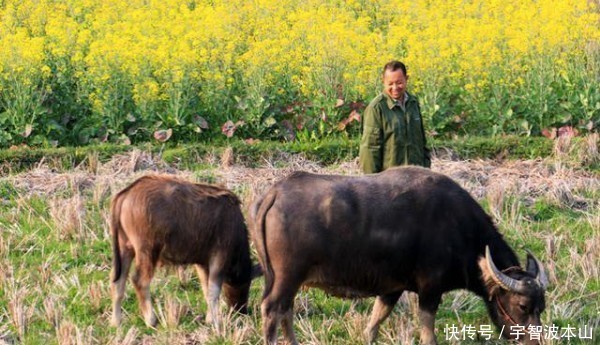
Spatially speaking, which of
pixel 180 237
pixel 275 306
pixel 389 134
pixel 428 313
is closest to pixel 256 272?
pixel 180 237

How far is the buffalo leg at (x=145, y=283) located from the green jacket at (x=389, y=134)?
74.0 inches

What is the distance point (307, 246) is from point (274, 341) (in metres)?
0.62

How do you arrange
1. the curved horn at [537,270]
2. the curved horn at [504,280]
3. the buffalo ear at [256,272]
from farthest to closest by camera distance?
the buffalo ear at [256,272] → the curved horn at [537,270] → the curved horn at [504,280]

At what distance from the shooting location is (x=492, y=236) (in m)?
6.45

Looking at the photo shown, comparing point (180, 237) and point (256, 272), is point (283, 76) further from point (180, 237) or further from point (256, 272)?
point (180, 237)

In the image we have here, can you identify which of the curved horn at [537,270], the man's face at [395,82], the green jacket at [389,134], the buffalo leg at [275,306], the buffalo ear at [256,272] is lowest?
the buffalo ear at [256,272]

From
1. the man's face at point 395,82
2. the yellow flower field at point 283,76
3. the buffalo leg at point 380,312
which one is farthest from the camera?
the yellow flower field at point 283,76

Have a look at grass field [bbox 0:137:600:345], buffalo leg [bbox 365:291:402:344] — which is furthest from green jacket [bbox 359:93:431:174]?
buffalo leg [bbox 365:291:402:344]

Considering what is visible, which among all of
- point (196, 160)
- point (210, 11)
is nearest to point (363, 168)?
point (196, 160)

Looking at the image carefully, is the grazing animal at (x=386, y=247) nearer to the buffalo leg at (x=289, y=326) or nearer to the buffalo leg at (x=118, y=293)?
the buffalo leg at (x=289, y=326)

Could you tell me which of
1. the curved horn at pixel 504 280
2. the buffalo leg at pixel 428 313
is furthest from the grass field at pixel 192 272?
the curved horn at pixel 504 280

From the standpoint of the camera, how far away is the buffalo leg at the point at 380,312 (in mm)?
6625

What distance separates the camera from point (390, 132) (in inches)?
300

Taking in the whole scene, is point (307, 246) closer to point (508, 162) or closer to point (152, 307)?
point (152, 307)
